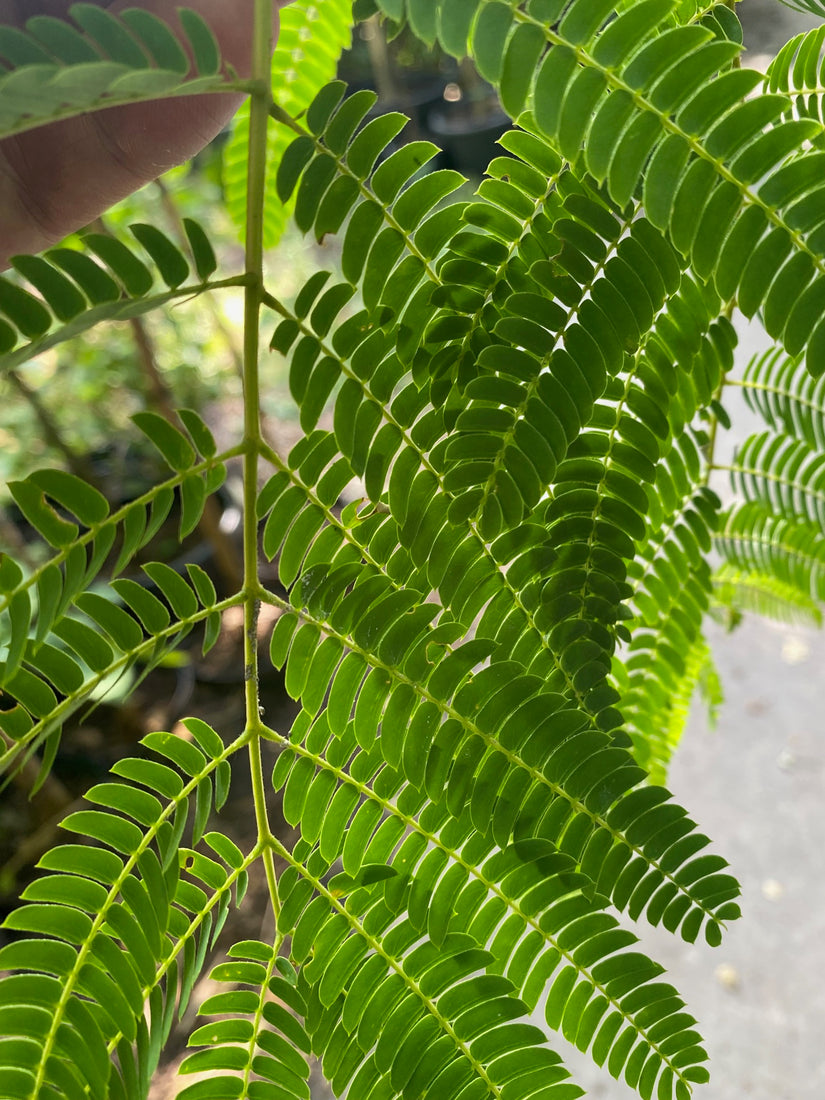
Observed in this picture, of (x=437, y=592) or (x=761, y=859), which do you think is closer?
(x=437, y=592)

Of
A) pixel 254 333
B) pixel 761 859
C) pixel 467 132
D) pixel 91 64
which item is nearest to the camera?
pixel 91 64

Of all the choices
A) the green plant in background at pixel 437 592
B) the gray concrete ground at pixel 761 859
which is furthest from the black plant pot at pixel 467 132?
the green plant in background at pixel 437 592

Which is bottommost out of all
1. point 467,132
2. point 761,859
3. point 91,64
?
point 91,64

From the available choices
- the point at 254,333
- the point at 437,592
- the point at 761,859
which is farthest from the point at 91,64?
the point at 761,859

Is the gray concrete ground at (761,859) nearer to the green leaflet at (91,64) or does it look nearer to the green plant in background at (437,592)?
the green plant in background at (437,592)

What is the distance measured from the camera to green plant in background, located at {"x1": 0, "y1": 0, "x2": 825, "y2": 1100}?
0.55 meters

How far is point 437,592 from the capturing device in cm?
67

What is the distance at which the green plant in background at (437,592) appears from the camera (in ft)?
1.81

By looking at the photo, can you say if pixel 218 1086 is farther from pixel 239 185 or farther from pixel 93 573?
pixel 239 185

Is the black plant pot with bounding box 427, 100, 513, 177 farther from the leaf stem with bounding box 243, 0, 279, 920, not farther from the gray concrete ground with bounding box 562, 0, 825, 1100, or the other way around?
the leaf stem with bounding box 243, 0, 279, 920

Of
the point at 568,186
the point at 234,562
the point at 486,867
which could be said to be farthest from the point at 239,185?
the point at 234,562

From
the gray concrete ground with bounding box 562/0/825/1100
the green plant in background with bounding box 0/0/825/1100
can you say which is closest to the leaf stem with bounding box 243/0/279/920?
the green plant in background with bounding box 0/0/825/1100

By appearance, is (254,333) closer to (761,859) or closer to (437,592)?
(437,592)

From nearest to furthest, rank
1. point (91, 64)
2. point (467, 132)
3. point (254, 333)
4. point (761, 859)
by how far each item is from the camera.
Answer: point (91, 64)
point (254, 333)
point (761, 859)
point (467, 132)
